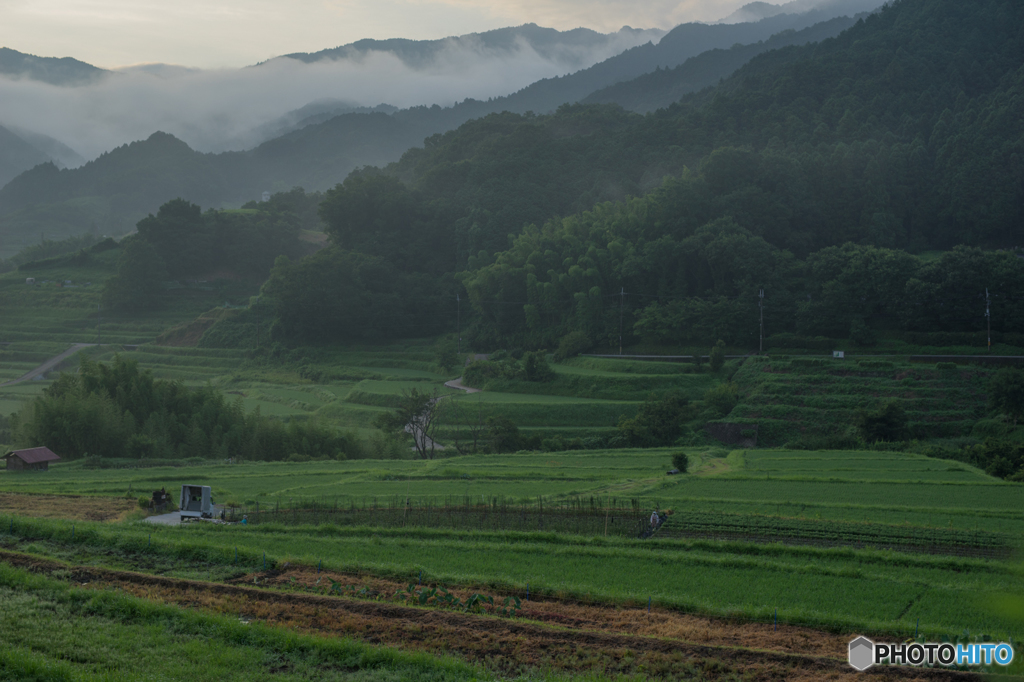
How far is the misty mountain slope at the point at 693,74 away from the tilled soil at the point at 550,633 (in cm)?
14031

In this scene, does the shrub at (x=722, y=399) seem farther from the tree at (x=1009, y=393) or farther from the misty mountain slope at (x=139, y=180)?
the misty mountain slope at (x=139, y=180)

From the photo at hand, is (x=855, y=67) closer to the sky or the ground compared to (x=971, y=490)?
closer to the sky

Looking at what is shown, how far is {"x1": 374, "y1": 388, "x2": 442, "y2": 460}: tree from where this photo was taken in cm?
4381

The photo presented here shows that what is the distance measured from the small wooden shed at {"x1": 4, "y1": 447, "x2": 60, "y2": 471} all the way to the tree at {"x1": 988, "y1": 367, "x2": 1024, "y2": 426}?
4683 cm

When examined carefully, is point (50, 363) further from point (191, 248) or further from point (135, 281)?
point (191, 248)

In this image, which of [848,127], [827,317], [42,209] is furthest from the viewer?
[42,209]

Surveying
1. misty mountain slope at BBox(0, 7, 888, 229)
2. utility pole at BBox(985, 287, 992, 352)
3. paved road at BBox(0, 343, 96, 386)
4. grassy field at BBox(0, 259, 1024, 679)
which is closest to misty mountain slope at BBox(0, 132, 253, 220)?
misty mountain slope at BBox(0, 7, 888, 229)

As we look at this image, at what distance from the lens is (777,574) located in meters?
17.2

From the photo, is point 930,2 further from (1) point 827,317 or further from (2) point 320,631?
(2) point 320,631

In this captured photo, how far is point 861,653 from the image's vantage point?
11992 millimetres

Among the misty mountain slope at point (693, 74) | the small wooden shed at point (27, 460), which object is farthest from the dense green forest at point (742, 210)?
the misty mountain slope at point (693, 74)

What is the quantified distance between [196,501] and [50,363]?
50.7 meters

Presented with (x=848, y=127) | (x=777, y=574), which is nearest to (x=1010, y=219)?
(x=848, y=127)

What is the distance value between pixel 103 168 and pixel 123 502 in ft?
594
